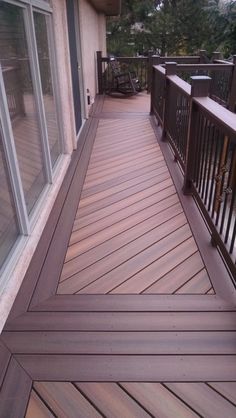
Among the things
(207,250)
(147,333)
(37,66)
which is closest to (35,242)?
(147,333)

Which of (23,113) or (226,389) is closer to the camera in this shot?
(226,389)

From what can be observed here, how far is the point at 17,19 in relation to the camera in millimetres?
2021

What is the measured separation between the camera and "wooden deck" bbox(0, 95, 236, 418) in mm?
1303

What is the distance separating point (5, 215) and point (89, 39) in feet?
19.3

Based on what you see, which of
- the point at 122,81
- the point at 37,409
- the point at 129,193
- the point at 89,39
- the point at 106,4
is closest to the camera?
the point at 37,409

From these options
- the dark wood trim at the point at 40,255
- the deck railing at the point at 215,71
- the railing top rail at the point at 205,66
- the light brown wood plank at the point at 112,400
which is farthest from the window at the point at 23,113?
the deck railing at the point at 215,71

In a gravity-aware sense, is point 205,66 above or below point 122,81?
above

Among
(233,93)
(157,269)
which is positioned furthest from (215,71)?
(157,269)

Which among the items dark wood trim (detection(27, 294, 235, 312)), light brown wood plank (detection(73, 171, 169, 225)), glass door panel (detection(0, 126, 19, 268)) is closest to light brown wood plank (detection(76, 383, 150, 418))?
dark wood trim (detection(27, 294, 235, 312))

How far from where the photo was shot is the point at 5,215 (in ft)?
5.78

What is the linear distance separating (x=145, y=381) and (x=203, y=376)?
248 millimetres

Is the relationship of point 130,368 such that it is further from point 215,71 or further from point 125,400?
point 215,71

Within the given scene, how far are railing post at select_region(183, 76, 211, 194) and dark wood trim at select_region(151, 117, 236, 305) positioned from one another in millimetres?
167

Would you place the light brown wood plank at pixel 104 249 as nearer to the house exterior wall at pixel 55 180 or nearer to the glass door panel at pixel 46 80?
the house exterior wall at pixel 55 180
